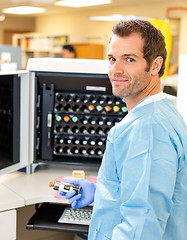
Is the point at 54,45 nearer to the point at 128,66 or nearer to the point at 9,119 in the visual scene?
the point at 9,119

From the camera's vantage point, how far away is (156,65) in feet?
3.73

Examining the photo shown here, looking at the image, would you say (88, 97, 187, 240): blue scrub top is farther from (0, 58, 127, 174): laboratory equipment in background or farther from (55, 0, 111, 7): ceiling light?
(55, 0, 111, 7): ceiling light

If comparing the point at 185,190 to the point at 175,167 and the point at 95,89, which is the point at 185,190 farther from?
the point at 95,89

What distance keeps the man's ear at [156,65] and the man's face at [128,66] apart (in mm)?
22

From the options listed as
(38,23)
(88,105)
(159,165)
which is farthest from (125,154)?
(38,23)

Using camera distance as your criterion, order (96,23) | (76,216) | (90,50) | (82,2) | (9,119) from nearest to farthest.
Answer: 1. (76,216)
2. (9,119)
3. (82,2)
4. (90,50)
5. (96,23)

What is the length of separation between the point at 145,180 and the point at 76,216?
2.49 feet

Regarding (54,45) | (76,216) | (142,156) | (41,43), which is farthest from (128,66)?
(41,43)

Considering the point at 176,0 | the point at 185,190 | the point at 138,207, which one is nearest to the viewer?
the point at 138,207

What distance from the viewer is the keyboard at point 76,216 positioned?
1.63 meters

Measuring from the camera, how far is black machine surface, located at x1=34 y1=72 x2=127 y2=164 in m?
1.92

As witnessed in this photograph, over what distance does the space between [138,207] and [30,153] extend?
1.06 meters

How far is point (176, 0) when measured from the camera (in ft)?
25.6

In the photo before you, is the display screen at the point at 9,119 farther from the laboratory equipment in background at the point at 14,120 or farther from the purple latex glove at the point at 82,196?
the purple latex glove at the point at 82,196
